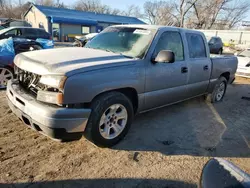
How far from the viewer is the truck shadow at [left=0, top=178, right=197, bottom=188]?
257 centimetres

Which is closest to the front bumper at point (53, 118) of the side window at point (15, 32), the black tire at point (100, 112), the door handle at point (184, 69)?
the black tire at point (100, 112)

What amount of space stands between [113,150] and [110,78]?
1112 mm

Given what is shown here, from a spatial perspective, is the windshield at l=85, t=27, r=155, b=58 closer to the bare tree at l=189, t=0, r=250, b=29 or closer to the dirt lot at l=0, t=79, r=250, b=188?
the dirt lot at l=0, t=79, r=250, b=188

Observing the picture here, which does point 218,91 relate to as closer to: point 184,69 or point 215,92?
point 215,92

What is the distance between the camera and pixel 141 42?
3840 millimetres

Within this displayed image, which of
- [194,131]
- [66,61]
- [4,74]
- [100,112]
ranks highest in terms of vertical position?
[66,61]

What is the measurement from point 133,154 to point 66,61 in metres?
1.65

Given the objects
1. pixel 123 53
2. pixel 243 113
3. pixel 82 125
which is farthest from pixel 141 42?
pixel 243 113

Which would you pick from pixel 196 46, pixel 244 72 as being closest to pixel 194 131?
pixel 196 46

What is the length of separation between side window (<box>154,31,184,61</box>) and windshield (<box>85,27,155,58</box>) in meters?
0.22

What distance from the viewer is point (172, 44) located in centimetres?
423

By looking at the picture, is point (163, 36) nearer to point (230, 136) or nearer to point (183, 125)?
point (183, 125)

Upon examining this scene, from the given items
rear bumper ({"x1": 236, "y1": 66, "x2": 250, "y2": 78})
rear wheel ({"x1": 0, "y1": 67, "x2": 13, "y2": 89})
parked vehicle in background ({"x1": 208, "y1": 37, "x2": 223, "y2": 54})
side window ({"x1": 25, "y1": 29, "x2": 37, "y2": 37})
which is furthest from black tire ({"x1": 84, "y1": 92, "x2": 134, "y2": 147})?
parked vehicle in background ({"x1": 208, "y1": 37, "x2": 223, "y2": 54})

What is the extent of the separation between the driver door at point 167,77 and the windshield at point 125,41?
0.23 meters
